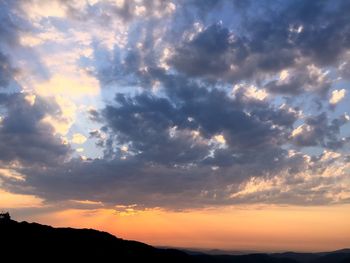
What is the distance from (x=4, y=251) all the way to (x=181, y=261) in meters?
107

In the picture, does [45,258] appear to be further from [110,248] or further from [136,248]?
[136,248]

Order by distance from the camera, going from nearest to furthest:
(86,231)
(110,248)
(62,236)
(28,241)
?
(28,241), (62,236), (110,248), (86,231)

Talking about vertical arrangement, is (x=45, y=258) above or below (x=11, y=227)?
below

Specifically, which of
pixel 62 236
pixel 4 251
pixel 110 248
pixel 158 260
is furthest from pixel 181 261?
pixel 4 251

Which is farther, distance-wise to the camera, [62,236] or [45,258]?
[62,236]

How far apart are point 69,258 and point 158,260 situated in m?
55.9

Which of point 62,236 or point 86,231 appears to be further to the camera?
point 86,231

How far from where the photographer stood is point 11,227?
117938 millimetres

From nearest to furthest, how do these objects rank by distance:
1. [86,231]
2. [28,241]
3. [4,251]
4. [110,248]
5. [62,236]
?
[4,251] → [28,241] → [62,236] → [110,248] → [86,231]

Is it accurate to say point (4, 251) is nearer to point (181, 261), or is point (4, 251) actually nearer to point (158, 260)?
point (158, 260)

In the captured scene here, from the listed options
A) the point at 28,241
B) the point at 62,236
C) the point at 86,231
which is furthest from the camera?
the point at 86,231

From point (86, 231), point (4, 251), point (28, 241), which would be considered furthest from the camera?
point (86, 231)

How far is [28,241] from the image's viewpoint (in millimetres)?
112438

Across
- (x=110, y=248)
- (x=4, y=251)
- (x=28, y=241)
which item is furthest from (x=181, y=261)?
(x=4, y=251)
